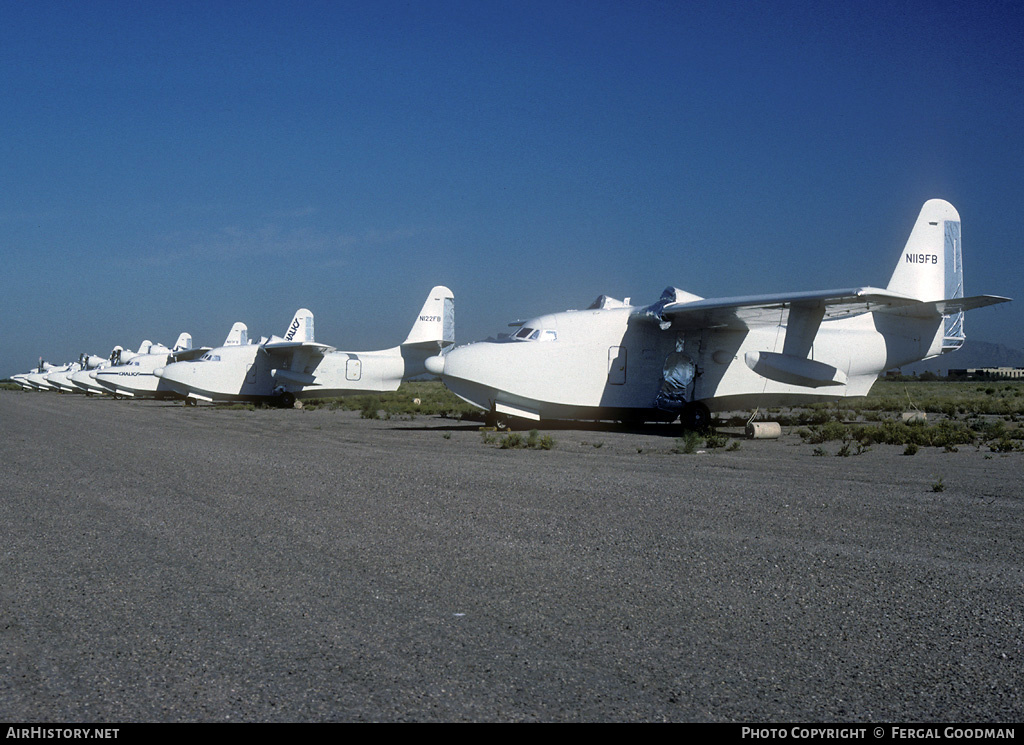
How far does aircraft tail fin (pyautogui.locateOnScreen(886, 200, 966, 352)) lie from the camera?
22625 millimetres

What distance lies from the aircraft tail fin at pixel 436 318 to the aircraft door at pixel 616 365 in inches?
813

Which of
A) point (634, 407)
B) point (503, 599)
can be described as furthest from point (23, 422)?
point (503, 599)

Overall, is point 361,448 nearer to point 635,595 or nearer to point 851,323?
point 635,595

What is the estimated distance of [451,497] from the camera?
881 cm

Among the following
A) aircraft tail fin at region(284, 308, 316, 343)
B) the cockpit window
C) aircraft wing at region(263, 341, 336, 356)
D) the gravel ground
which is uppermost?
aircraft tail fin at region(284, 308, 316, 343)

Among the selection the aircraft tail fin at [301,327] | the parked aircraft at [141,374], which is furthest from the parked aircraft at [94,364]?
the aircraft tail fin at [301,327]

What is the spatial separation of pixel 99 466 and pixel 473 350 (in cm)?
900

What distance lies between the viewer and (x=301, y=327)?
42094mm

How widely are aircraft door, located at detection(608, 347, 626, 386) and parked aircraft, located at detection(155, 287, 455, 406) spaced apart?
64.6ft

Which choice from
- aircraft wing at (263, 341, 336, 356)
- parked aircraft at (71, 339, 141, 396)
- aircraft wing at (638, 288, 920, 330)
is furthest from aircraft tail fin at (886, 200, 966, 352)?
parked aircraft at (71, 339, 141, 396)

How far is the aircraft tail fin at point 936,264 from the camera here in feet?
74.2

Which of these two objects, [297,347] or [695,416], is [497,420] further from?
[297,347]

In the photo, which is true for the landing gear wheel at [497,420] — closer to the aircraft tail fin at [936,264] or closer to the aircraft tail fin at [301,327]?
the aircraft tail fin at [936,264]

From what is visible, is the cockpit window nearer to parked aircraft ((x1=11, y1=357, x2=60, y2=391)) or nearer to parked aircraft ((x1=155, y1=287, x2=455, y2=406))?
parked aircraft ((x1=155, y1=287, x2=455, y2=406))
